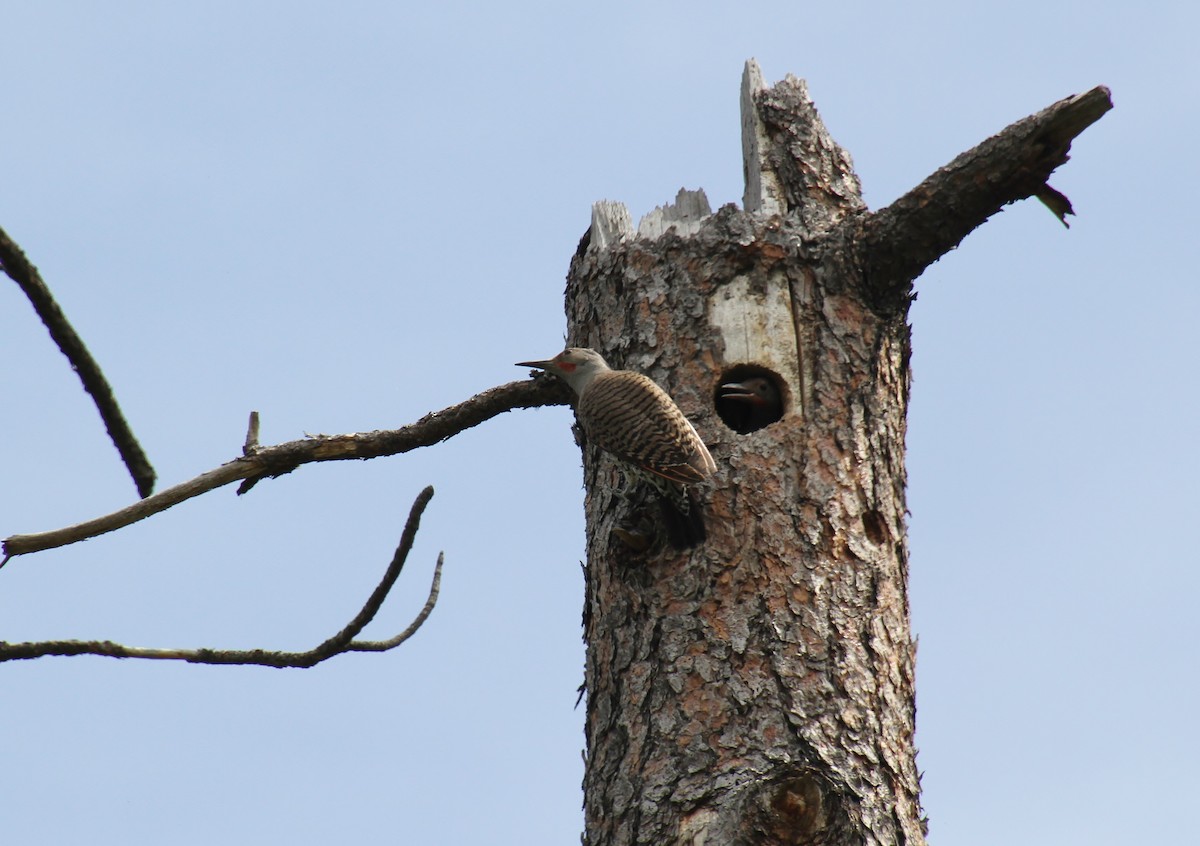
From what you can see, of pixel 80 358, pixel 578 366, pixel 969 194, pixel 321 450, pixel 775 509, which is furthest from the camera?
pixel 578 366

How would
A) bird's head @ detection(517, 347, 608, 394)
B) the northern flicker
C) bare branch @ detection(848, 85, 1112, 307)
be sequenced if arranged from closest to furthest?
bare branch @ detection(848, 85, 1112, 307), the northern flicker, bird's head @ detection(517, 347, 608, 394)

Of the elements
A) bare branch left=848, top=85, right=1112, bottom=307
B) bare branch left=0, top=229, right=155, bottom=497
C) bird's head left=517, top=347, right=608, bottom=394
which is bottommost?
bare branch left=0, top=229, right=155, bottom=497

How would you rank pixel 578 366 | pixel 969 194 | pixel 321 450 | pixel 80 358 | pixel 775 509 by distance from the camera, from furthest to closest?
pixel 578 366 → pixel 321 450 → pixel 969 194 → pixel 775 509 → pixel 80 358

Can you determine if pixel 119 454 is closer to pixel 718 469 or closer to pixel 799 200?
pixel 718 469

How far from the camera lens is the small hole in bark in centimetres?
442

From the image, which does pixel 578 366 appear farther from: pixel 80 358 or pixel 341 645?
pixel 80 358

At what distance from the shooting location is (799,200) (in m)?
4.73

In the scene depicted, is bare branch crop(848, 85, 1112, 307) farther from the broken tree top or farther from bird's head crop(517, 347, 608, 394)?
bird's head crop(517, 347, 608, 394)

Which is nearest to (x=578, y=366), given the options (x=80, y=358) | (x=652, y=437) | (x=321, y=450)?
(x=652, y=437)

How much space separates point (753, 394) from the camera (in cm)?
449

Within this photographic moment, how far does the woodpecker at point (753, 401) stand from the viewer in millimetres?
4457

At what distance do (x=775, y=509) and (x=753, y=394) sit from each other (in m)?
0.47

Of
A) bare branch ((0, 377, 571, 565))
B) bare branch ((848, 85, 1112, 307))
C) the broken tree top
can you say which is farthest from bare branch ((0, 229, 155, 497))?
bare branch ((848, 85, 1112, 307))

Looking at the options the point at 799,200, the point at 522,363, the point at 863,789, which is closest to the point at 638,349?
→ the point at 799,200
